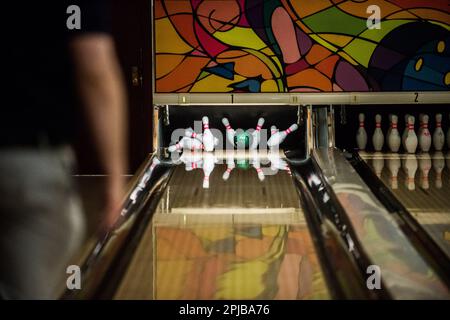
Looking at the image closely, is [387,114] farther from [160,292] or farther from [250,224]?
[160,292]

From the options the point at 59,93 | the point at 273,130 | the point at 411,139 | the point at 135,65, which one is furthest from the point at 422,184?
the point at 59,93

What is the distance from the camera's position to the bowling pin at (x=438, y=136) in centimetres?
354

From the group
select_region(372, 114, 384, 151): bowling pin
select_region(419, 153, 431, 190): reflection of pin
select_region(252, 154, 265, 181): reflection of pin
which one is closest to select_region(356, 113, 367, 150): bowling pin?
select_region(372, 114, 384, 151): bowling pin

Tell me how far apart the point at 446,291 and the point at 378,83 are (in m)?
2.10

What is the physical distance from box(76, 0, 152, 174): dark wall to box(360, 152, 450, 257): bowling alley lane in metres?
1.32

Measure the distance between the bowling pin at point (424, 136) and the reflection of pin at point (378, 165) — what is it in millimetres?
310

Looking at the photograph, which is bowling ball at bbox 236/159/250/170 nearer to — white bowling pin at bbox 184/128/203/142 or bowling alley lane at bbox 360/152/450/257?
white bowling pin at bbox 184/128/203/142

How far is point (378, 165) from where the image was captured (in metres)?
3.22

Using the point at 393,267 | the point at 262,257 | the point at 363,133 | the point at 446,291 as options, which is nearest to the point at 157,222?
the point at 262,257

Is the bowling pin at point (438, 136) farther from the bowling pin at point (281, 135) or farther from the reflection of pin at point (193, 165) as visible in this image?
the reflection of pin at point (193, 165)

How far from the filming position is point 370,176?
A: 302 cm

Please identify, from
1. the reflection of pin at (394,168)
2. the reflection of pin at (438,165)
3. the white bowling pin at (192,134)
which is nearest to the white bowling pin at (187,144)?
the white bowling pin at (192,134)

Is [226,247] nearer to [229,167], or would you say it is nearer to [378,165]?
[229,167]
